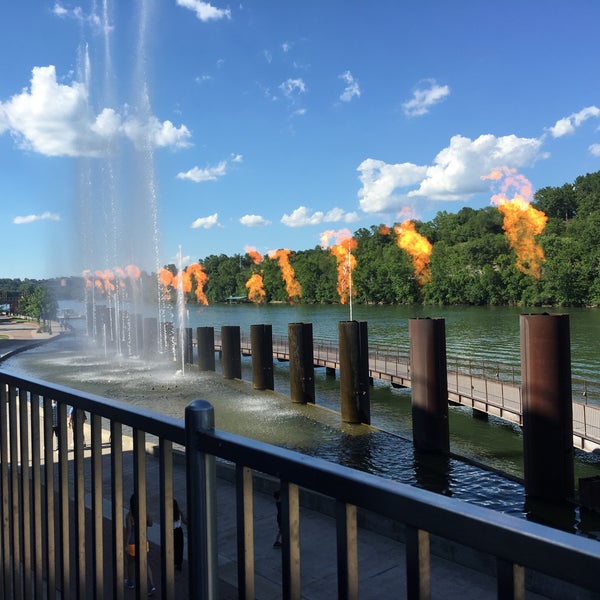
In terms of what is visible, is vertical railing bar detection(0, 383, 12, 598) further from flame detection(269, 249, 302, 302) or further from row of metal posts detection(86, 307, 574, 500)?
flame detection(269, 249, 302, 302)

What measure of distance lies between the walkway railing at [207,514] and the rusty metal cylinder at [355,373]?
16712 millimetres

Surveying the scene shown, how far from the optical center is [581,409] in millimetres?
15500

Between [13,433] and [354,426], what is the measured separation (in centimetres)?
1708

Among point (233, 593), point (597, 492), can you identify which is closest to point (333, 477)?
point (233, 593)

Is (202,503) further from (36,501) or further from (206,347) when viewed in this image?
(206,347)

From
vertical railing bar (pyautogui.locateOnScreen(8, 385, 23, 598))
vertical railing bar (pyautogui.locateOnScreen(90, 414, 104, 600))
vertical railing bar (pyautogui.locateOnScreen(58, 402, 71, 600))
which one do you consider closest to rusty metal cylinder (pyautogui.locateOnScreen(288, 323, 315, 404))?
vertical railing bar (pyautogui.locateOnScreen(8, 385, 23, 598))

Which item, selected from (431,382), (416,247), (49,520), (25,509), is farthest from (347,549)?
(416,247)

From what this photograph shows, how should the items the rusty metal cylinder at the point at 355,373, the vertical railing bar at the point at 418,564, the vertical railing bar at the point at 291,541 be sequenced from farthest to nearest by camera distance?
1. the rusty metal cylinder at the point at 355,373
2. the vertical railing bar at the point at 291,541
3. the vertical railing bar at the point at 418,564

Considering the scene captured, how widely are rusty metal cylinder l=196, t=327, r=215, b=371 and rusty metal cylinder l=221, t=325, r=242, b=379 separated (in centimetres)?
212

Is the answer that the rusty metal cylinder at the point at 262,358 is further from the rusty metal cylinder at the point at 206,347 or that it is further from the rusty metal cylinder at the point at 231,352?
the rusty metal cylinder at the point at 206,347

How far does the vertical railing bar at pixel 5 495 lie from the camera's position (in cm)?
319

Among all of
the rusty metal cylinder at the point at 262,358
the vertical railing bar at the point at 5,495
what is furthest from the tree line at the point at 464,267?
the vertical railing bar at the point at 5,495

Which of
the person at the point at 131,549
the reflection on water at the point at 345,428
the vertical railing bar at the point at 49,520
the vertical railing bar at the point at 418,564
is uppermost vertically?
the vertical railing bar at the point at 418,564

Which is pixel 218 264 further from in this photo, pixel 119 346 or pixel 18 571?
pixel 18 571
